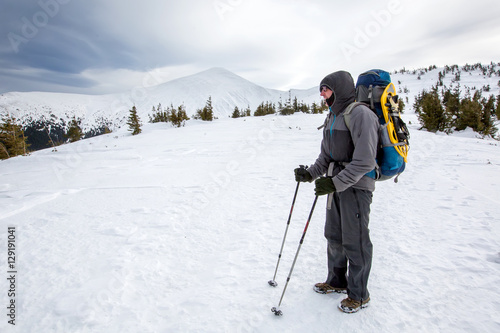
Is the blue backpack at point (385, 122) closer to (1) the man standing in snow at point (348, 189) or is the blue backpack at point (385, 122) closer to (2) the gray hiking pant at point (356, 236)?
(1) the man standing in snow at point (348, 189)

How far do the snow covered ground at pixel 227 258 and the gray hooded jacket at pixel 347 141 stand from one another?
1491 millimetres

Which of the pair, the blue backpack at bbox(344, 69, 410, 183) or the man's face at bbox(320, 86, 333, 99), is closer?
the blue backpack at bbox(344, 69, 410, 183)

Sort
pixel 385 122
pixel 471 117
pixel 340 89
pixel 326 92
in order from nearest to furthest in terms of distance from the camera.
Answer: pixel 385 122, pixel 340 89, pixel 326 92, pixel 471 117

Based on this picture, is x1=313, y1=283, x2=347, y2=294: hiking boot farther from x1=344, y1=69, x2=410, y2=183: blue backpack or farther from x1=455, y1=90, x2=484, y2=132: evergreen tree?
x1=455, y1=90, x2=484, y2=132: evergreen tree

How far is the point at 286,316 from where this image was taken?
8.37 feet

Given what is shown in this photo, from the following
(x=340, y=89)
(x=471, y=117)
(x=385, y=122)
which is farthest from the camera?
(x=471, y=117)

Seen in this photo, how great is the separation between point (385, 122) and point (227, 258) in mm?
2950

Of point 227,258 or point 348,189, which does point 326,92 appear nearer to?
→ point 348,189

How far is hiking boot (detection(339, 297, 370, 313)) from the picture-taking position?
2539mm

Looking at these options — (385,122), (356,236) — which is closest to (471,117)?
(385,122)

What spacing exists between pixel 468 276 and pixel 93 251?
550cm

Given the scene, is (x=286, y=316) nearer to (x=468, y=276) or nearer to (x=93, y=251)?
(x=468, y=276)

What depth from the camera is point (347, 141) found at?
2.53 metres

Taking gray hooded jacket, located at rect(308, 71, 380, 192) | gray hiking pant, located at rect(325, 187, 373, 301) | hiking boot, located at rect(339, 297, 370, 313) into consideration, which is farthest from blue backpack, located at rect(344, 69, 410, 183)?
hiking boot, located at rect(339, 297, 370, 313)
